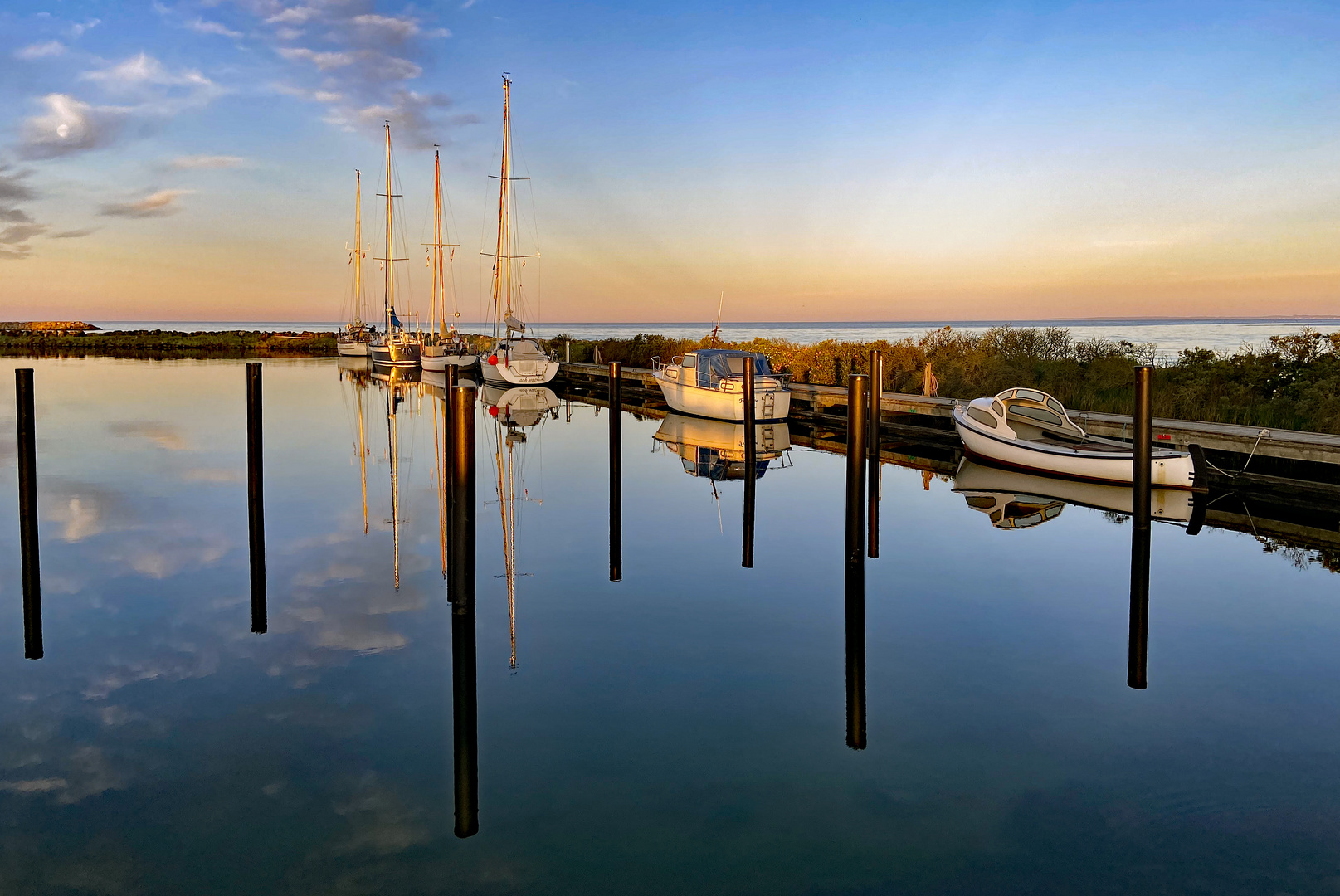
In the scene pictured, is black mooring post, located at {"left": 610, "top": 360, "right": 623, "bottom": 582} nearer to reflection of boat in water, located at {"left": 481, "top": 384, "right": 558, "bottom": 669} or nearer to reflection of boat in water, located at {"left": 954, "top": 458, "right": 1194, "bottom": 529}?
reflection of boat in water, located at {"left": 481, "top": 384, "right": 558, "bottom": 669}

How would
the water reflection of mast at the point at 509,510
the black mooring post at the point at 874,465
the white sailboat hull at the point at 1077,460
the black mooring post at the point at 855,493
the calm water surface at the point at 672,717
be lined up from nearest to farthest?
the calm water surface at the point at 672,717 < the black mooring post at the point at 855,493 < the water reflection of mast at the point at 509,510 < the black mooring post at the point at 874,465 < the white sailboat hull at the point at 1077,460

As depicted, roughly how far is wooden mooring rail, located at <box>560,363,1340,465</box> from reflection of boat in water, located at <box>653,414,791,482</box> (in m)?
1.77

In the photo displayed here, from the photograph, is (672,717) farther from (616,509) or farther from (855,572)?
(616,509)

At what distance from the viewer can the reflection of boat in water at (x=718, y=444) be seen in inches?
846

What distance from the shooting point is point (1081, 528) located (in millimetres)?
15164

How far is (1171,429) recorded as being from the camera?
18.7 m

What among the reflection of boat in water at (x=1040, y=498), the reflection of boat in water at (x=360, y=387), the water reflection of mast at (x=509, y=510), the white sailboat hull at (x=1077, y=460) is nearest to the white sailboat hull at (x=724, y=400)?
the water reflection of mast at (x=509, y=510)

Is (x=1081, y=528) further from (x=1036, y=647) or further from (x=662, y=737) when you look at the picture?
(x=662, y=737)

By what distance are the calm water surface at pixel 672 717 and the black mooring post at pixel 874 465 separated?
0.44 metres

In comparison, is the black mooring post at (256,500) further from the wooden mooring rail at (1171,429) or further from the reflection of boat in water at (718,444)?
the wooden mooring rail at (1171,429)

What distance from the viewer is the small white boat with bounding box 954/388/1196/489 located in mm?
17266

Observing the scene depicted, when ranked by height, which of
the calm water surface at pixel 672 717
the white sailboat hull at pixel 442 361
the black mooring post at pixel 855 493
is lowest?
the calm water surface at pixel 672 717

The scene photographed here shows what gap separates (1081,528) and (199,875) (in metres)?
13.4

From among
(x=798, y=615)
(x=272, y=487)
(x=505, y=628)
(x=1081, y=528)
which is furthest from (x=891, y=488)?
(x=272, y=487)
